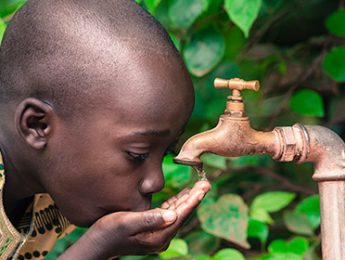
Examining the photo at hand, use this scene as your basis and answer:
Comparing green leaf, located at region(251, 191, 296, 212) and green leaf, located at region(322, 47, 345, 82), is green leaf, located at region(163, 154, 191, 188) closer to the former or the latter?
green leaf, located at region(251, 191, 296, 212)

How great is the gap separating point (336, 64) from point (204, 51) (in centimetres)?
43

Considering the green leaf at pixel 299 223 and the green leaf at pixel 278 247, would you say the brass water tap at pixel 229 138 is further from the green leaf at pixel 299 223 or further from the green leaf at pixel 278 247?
the green leaf at pixel 299 223

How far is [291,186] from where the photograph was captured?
8.06 ft

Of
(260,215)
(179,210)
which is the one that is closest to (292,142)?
(179,210)

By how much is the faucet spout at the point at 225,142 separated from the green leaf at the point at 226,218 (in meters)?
0.62

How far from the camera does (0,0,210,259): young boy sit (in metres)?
1.46

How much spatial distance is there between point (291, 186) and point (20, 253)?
3.02 feet

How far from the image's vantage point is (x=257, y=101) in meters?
2.62

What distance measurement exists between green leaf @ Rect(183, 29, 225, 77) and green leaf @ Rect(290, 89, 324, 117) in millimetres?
291

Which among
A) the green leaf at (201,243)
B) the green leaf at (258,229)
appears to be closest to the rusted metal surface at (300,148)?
the green leaf at (258,229)

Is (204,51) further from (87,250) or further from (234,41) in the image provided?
(87,250)

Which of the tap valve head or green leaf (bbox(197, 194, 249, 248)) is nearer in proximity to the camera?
the tap valve head

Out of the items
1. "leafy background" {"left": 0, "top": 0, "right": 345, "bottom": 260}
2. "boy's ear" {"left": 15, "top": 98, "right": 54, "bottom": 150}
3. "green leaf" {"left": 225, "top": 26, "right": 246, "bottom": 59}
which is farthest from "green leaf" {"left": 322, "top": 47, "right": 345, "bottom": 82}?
"boy's ear" {"left": 15, "top": 98, "right": 54, "bottom": 150}

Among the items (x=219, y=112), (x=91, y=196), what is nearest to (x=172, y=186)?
(x=219, y=112)
